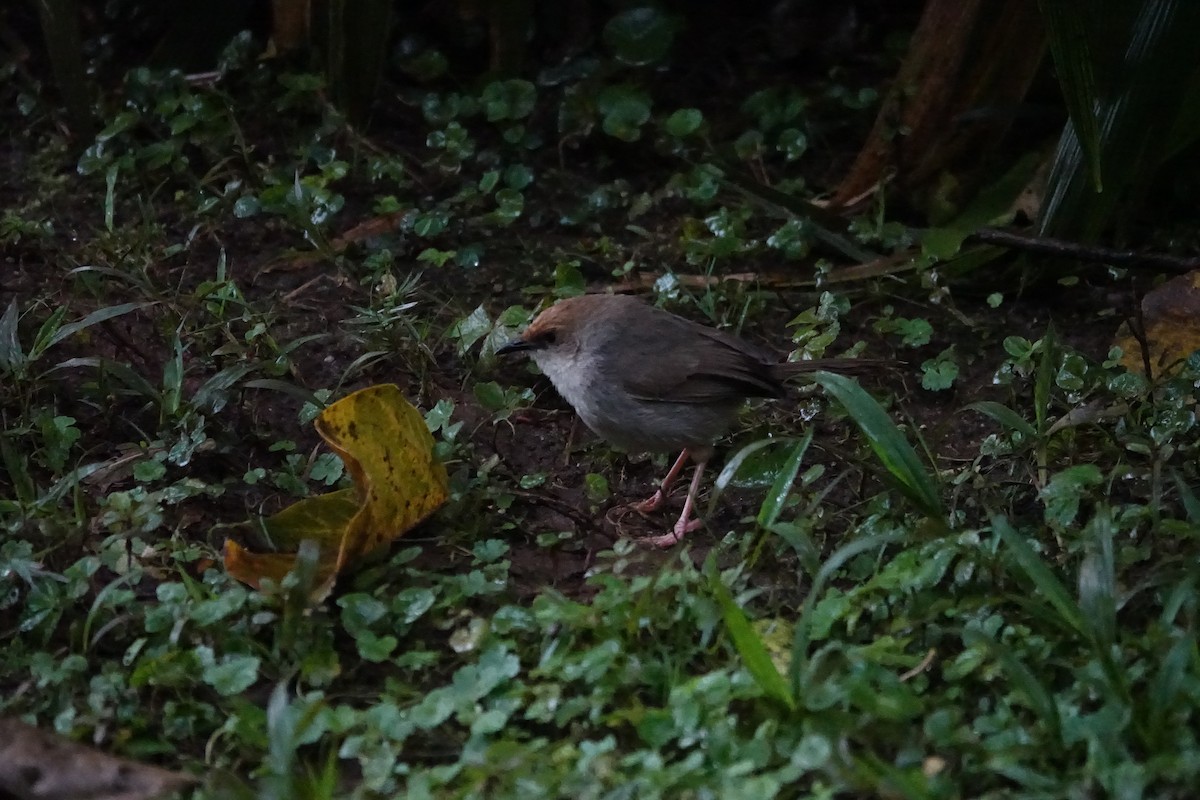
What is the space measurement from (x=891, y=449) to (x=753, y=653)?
0.90m

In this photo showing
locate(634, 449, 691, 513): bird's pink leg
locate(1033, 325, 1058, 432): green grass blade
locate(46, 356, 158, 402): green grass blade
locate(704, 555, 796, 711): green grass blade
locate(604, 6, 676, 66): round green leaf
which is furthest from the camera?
locate(604, 6, 676, 66): round green leaf

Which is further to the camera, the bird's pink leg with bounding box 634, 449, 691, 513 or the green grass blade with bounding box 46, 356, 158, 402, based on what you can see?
the bird's pink leg with bounding box 634, 449, 691, 513

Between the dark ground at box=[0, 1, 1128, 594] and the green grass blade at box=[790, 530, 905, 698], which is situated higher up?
the green grass blade at box=[790, 530, 905, 698]

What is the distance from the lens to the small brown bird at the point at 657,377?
4.54 meters

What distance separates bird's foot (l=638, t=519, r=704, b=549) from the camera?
439 centimetres

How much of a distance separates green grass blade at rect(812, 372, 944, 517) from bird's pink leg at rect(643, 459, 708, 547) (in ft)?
2.24

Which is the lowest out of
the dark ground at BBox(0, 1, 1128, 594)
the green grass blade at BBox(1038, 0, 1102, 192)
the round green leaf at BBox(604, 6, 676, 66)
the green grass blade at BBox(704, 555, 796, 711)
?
the dark ground at BBox(0, 1, 1128, 594)

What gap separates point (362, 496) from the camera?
4.01 meters

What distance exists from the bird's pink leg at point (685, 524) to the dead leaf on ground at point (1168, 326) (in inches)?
63.8

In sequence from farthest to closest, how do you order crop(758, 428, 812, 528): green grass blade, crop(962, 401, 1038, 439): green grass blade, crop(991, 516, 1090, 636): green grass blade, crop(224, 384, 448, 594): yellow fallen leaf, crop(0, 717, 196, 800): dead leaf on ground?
crop(962, 401, 1038, 439): green grass blade, crop(758, 428, 812, 528): green grass blade, crop(224, 384, 448, 594): yellow fallen leaf, crop(991, 516, 1090, 636): green grass blade, crop(0, 717, 196, 800): dead leaf on ground

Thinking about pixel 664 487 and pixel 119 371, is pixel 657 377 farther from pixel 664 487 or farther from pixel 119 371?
pixel 119 371

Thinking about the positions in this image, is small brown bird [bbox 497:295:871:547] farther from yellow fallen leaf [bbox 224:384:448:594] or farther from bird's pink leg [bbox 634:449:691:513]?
yellow fallen leaf [bbox 224:384:448:594]

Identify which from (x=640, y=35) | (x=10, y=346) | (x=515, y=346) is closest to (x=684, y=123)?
(x=640, y=35)

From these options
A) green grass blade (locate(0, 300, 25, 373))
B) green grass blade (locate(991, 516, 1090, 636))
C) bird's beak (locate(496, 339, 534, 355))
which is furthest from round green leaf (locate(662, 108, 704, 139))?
green grass blade (locate(991, 516, 1090, 636))
